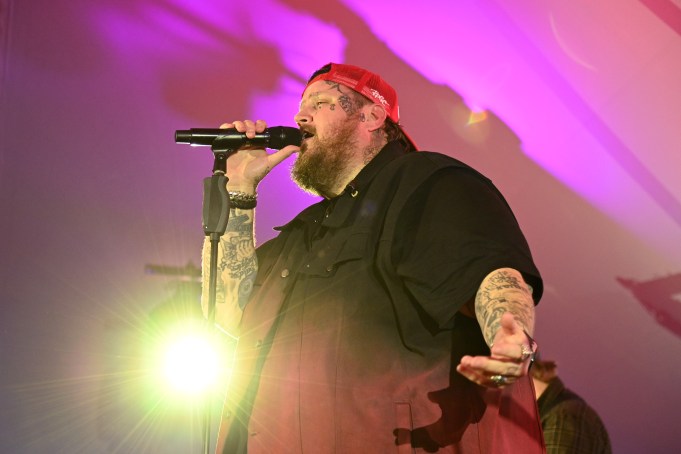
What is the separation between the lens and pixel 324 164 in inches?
79.0

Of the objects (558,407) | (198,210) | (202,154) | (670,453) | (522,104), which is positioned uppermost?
(522,104)

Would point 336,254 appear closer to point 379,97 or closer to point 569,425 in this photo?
point 379,97

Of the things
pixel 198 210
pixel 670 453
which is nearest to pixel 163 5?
pixel 198 210

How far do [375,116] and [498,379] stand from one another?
1.41 meters

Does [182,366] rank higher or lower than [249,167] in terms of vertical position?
lower

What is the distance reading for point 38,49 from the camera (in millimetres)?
3172

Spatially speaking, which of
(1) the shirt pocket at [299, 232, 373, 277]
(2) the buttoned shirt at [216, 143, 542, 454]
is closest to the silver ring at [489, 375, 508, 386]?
(2) the buttoned shirt at [216, 143, 542, 454]

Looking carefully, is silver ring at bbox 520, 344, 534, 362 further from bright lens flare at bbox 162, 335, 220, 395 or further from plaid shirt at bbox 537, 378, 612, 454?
plaid shirt at bbox 537, 378, 612, 454

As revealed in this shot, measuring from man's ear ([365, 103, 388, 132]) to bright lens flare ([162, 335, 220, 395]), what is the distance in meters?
1.67

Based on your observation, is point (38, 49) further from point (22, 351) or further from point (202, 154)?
point (22, 351)

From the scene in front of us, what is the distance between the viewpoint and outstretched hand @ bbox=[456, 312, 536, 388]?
94cm

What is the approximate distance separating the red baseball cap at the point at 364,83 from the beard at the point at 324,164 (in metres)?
0.27

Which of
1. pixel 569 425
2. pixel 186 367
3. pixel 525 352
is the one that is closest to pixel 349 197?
pixel 525 352

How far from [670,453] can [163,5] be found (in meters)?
3.97
